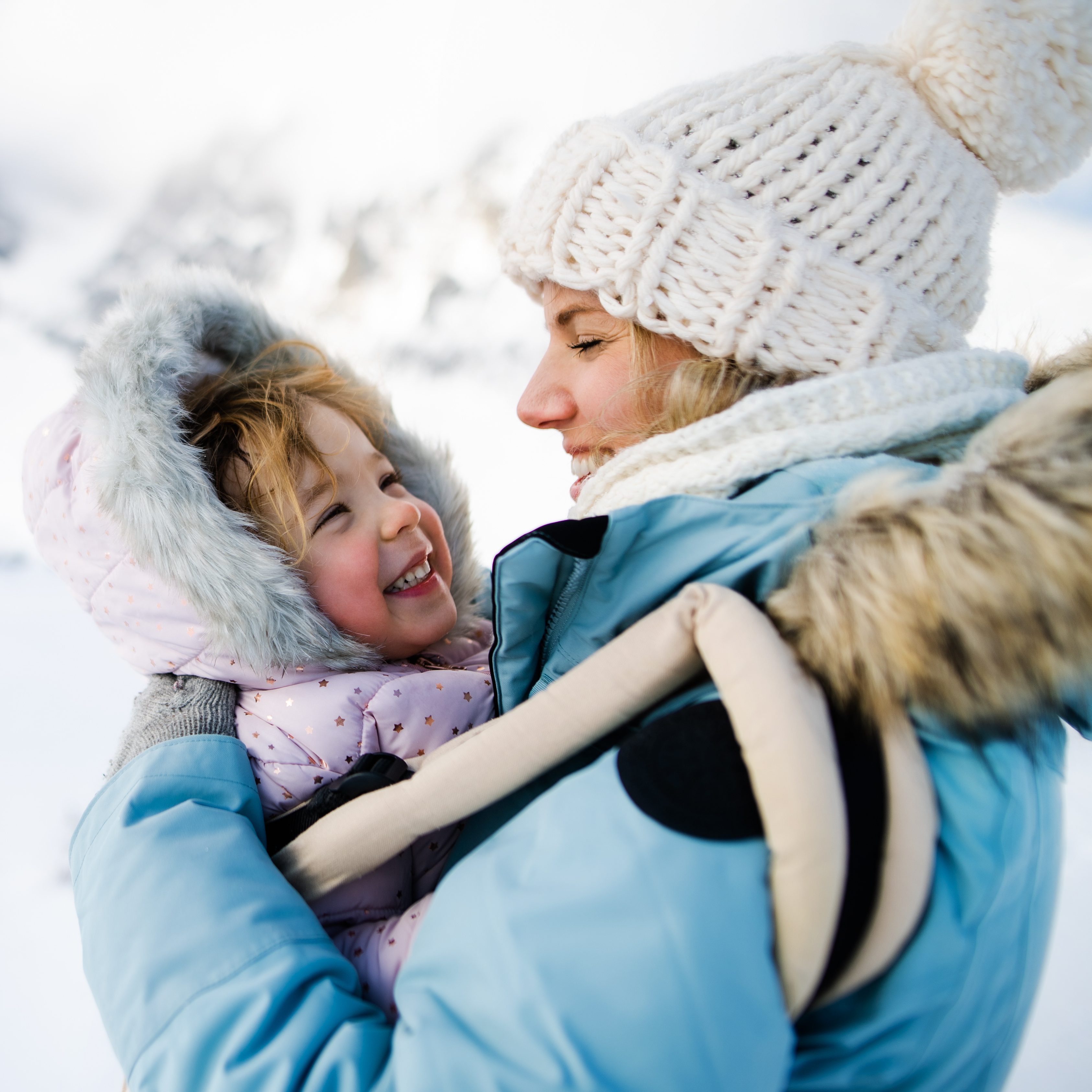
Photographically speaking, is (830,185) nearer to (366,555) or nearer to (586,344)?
(586,344)

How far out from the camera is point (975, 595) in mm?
509

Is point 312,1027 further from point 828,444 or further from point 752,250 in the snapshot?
point 752,250

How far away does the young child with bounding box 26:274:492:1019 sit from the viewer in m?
0.98

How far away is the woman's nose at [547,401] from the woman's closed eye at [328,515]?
1.13 feet

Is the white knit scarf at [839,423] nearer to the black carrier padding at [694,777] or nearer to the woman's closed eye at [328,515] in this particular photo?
the black carrier padding at [694,777]

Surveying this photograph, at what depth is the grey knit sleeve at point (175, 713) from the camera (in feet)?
3.13

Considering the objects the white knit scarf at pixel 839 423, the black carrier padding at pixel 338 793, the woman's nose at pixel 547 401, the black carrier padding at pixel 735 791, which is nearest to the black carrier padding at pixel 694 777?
the black carrier padding at pixel 735 791

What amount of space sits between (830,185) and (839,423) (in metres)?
0.39

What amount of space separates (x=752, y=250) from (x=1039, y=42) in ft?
1.64

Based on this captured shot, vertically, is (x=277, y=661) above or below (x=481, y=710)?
above

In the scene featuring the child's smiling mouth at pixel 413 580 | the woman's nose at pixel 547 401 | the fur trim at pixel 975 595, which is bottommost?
the child's smiling mouth at pixel 413 580

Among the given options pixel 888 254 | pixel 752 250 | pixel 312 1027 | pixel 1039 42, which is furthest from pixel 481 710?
pixel 1039 42

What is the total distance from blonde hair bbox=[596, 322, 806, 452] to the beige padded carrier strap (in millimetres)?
366

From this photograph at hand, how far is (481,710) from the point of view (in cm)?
111
